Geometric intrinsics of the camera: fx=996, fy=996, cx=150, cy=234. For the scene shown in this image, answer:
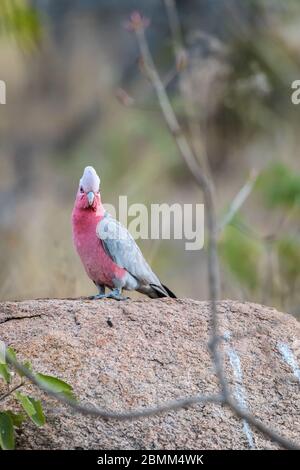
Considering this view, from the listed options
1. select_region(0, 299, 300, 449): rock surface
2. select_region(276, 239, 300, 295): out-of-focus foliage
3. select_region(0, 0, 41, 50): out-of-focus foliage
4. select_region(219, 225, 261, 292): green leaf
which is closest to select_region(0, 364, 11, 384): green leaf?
select_region(0, 299, 300, 449): rock surface

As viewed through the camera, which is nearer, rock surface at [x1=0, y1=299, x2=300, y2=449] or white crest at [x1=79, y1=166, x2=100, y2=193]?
rock surface at [x1=0, y1=299, x2=300, y2=449]

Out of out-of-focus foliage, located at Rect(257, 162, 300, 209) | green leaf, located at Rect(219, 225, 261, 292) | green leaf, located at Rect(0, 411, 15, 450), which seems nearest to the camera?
green leaf, located at Rect(0, 411, 15, 450)

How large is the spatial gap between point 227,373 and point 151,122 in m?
9.69

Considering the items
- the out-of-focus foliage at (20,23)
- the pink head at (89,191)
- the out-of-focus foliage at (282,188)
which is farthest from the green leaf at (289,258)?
the out-of-focus foliage at (20,23)

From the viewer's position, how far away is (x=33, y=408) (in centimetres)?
469

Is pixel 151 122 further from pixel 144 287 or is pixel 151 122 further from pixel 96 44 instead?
pixel 144 287

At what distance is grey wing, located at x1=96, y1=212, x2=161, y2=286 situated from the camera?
6.29m

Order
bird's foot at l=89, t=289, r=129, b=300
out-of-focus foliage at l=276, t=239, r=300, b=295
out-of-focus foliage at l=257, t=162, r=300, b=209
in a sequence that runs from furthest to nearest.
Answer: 1. out-of-focus foliage at l=257, t=162, r=300, b=209
2. out-of-focus foliage at l=276, t=239, r=300, b=295
3. bird's foot at l=89, t=289, r=129, b=300

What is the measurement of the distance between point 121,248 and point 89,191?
46 centimetres

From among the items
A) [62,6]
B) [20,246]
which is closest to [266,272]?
[20,246]

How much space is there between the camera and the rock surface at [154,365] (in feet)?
16.2

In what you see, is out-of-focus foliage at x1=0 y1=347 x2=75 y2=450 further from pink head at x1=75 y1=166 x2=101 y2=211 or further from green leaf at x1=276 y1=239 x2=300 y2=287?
green leaf at x1=276 y1=239 x2=300 y2=287

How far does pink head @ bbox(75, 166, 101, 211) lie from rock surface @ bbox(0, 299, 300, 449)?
64 centimetres

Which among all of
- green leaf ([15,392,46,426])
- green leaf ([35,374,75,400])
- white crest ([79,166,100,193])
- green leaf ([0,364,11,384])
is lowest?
green leaf ([15,392,46,426])
